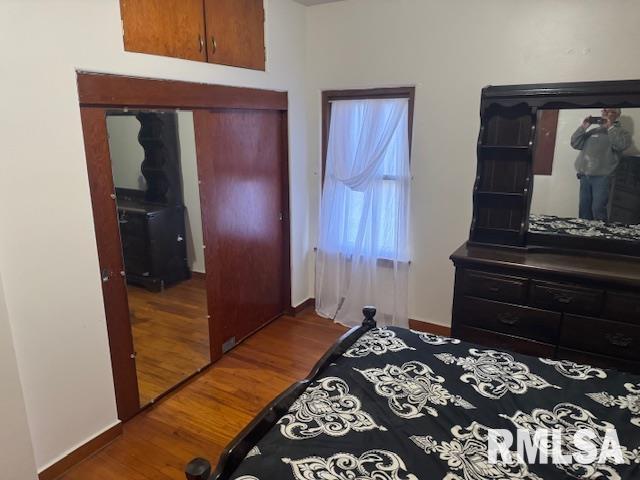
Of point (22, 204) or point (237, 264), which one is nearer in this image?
point (22, 204)

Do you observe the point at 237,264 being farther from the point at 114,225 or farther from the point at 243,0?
the point at 243,0

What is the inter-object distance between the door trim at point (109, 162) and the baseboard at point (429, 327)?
2.09 metres

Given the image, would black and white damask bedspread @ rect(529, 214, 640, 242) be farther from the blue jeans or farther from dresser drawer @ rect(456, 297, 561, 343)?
dresser drawer @ rect(456, 297, 561, 343)

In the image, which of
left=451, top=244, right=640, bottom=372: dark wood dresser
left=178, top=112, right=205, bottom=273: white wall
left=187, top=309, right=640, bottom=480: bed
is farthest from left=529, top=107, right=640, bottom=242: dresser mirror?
left=178, top=112, right=205, bottom=273: white wall

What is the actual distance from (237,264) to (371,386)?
179 centimetres

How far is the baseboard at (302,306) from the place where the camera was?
3.86 metres

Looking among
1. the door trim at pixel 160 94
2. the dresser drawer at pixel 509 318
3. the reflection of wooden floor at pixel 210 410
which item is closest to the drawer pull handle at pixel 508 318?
the dresser drawer at pixel 509 318

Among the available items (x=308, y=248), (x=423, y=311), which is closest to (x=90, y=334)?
(x=308, y=248)

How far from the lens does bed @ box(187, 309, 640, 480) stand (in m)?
1.27

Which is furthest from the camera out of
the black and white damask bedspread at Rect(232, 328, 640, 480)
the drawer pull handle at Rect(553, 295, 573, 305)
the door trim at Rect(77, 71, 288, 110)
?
the drawer pull handle at Rect(553, 295, 573, 305)

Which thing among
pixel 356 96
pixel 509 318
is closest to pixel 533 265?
pixel 509 318

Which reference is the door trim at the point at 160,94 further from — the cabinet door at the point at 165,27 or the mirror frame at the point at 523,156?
the mirror frame at the point at 523,156

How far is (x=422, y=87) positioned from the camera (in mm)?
3129

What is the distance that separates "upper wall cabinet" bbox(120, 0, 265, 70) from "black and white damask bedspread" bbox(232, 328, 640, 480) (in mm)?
1850
